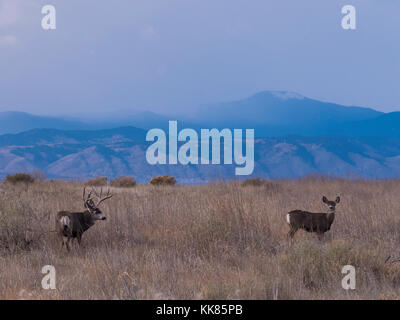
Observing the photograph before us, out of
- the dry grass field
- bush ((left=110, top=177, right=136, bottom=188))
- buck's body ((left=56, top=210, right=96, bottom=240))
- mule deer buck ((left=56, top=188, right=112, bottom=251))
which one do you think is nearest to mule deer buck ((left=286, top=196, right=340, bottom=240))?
the dry grass field

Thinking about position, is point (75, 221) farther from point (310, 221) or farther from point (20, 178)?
point (20, 178)

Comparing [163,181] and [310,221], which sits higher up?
[163,181]

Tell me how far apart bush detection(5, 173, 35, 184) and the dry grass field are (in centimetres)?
1248

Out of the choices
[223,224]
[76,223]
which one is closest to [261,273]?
[223,224]

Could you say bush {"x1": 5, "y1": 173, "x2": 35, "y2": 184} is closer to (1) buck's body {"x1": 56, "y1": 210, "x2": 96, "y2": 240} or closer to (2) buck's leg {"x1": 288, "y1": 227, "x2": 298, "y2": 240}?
(1) buck's body {"x1": 56, "y1": 210, "x2": 96, "y2": 240}

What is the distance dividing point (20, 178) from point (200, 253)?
1847 centimetres

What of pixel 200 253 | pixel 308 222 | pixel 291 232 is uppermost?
pixel 308 222

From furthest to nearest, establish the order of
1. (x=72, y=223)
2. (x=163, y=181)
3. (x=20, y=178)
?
(x=163, y=181) → (x=20, y=178) → (x=72, y=223)

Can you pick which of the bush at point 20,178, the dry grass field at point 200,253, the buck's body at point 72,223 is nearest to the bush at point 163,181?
the bush at point 20,178

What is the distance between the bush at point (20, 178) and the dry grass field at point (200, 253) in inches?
492

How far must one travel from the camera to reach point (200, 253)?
898 centimetres

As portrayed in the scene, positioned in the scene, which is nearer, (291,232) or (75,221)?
(75,221)

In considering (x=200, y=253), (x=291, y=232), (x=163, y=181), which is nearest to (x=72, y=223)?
(x=200, y=253)
